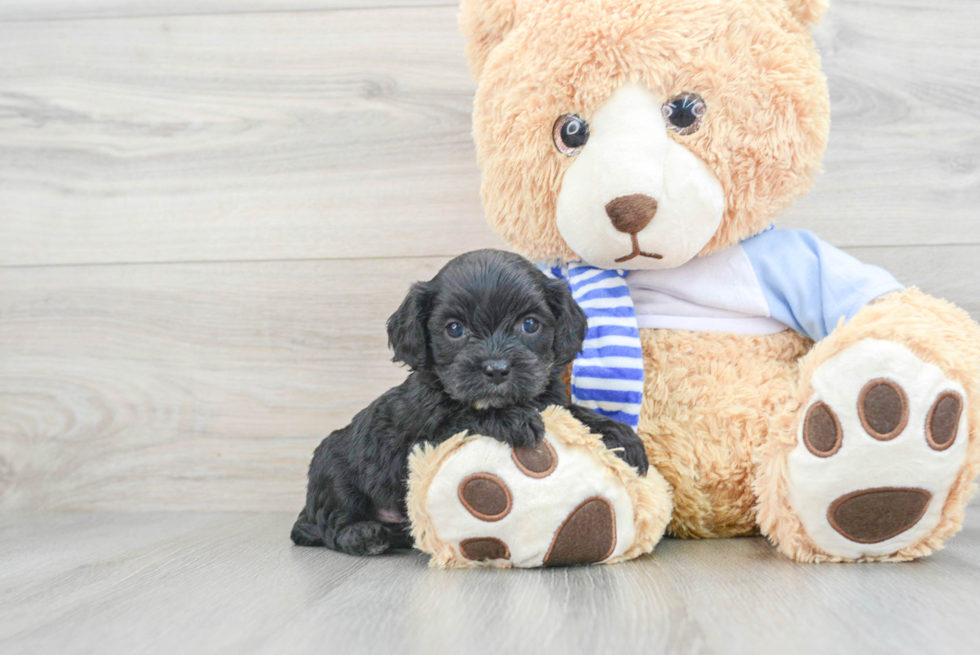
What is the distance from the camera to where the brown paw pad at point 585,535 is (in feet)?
3.05

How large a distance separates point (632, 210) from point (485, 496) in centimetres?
40

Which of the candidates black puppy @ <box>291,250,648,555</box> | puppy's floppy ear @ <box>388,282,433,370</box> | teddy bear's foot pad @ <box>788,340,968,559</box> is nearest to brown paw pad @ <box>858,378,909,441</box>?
teddy bear's foot pad @ <box>788,340,968,559</box>

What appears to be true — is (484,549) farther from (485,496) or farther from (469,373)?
(469,373)

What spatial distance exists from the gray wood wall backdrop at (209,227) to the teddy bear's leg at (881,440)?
2.52ft

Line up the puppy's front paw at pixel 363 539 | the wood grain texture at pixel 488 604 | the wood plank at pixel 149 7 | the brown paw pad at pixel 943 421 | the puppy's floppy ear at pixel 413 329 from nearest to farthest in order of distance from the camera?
the wood grain texture at pixel 488 604
the brown paw pad at pixel 943 421
the puppy's floppy ear at pixel 413 329
the puppy's front paw at pixel 363 539
the wood plank at pixel 149 7

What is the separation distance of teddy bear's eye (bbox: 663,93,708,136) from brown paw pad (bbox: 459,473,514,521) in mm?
508

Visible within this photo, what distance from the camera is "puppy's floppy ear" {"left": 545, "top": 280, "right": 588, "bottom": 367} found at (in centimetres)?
98

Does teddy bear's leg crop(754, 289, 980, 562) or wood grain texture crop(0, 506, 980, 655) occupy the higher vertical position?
teddy bear's leg crop(754, 289, 980, 562)

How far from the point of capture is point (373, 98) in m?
1.56

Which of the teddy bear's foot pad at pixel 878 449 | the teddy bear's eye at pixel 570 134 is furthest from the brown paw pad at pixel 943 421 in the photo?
the teddy bear's eye at pixel 570 134

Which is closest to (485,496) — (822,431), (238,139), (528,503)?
(528,503)

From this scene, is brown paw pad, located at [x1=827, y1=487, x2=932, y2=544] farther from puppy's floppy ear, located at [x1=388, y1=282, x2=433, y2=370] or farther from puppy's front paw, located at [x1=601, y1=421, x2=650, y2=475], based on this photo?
puppy's floppy ear, located at [x1=388, y1=282, x2=433, y2=370]

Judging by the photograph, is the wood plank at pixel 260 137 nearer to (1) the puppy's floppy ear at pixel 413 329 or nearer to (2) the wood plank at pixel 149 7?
(2) the wood plank at pixel 149 7

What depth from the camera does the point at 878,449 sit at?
34.4 inches
